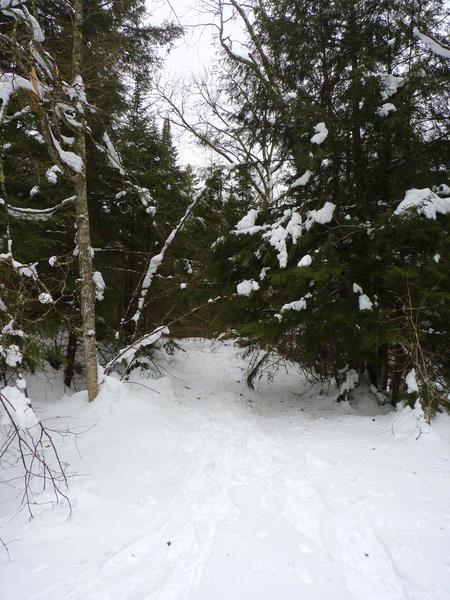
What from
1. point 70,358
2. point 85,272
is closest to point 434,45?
point 85,272

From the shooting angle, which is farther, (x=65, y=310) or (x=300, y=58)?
(x=65, y=310)

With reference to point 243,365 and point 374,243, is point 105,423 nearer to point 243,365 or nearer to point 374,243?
point 374,243

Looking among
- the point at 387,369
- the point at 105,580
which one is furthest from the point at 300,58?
the point at 105,580

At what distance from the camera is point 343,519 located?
8.82 ft

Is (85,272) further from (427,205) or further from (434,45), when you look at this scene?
(434,45)

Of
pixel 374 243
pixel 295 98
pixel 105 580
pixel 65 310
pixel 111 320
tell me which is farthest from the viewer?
pixel 111 320

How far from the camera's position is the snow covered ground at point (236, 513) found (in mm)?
2115

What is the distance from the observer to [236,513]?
284 cm

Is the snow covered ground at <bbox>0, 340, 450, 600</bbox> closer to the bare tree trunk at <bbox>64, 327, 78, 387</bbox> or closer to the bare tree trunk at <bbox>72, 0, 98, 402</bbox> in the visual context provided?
the bare tree trunk at <bbox>72, 0, 98, 402</bbox>

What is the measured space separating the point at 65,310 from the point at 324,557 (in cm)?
592

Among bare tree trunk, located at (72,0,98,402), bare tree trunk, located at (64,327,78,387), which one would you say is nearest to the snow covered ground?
bare tree trunk, located at (72,0,98,402)

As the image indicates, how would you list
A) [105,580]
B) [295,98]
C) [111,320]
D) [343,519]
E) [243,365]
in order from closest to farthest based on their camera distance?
1. [105,580]
2. [343,519]
3. [295,98]
4. [111,320]
5. [243,365]

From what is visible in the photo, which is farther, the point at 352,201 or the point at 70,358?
the point at 70,358

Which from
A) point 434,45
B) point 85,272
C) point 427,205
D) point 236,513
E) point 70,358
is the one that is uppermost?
point 434,45
